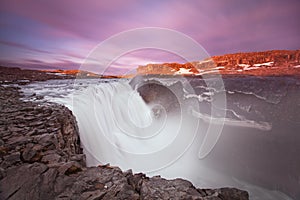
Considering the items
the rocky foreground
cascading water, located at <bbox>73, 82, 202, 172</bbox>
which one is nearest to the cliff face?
cascading water, located at <bbox>73, 82, 202, 172</bbox>

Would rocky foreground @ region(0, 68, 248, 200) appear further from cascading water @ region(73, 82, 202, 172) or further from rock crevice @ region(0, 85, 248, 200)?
cascading water @ region(73, 82, 202, 172)

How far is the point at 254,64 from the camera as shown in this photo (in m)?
16.9

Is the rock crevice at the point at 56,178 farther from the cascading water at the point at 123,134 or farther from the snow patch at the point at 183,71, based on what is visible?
the snow patch at the point at 183,71

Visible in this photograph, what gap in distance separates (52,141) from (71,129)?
110cm

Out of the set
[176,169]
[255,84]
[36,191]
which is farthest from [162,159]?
[255,84]

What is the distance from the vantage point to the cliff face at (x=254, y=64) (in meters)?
12.9

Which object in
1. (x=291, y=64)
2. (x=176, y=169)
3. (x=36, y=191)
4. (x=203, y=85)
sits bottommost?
(x=176, y=169)

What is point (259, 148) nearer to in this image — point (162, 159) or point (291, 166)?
point (291, 166)

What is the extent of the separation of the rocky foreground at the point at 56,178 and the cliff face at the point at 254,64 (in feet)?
49.4

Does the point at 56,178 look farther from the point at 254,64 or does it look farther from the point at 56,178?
the point at 254,64

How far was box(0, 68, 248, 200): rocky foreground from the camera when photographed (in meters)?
1.65

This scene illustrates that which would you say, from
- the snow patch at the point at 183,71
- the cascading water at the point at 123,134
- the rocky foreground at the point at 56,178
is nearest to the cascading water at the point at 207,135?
the cascading water at the point at 123,134

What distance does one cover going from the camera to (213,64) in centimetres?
2189

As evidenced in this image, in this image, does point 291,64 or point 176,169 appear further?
point 291,64
